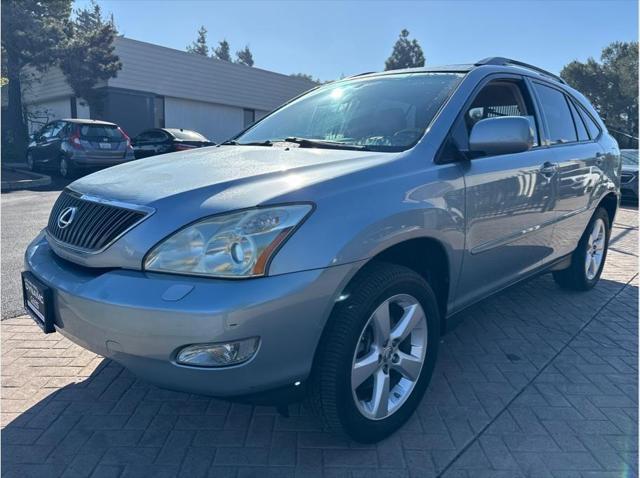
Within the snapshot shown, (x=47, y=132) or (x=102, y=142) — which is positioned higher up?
(x=47, y=132)

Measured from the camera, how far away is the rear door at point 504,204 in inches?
114

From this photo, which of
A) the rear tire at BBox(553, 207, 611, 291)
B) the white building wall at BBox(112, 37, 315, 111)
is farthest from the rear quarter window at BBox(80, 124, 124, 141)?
the rear tire at BBox(553, 207, 611, 291)

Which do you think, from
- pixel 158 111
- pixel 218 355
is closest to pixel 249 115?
pixel 158 111

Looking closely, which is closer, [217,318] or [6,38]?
[217,318]

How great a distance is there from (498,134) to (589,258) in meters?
2.67

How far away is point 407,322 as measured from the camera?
2.52 metres

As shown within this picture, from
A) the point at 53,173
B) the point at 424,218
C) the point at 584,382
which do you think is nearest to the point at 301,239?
the point at 424,218

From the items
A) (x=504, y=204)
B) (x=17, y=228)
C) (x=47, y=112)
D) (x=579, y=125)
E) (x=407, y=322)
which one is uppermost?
(x=579, y=125)

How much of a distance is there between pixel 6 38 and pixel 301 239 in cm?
2362

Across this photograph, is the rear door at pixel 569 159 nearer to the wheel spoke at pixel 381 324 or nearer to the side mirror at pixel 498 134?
the side mirror at pixel 498 134

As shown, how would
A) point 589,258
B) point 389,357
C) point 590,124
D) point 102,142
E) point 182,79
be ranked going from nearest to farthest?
point 389,357
point 590,124
point 589,258
point 102,142
point 182,79

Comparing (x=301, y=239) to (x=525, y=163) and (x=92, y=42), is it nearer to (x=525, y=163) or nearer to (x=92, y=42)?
(x=525, y=163)

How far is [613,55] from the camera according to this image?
4084cm

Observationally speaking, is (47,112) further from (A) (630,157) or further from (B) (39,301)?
(B) (39,301)
